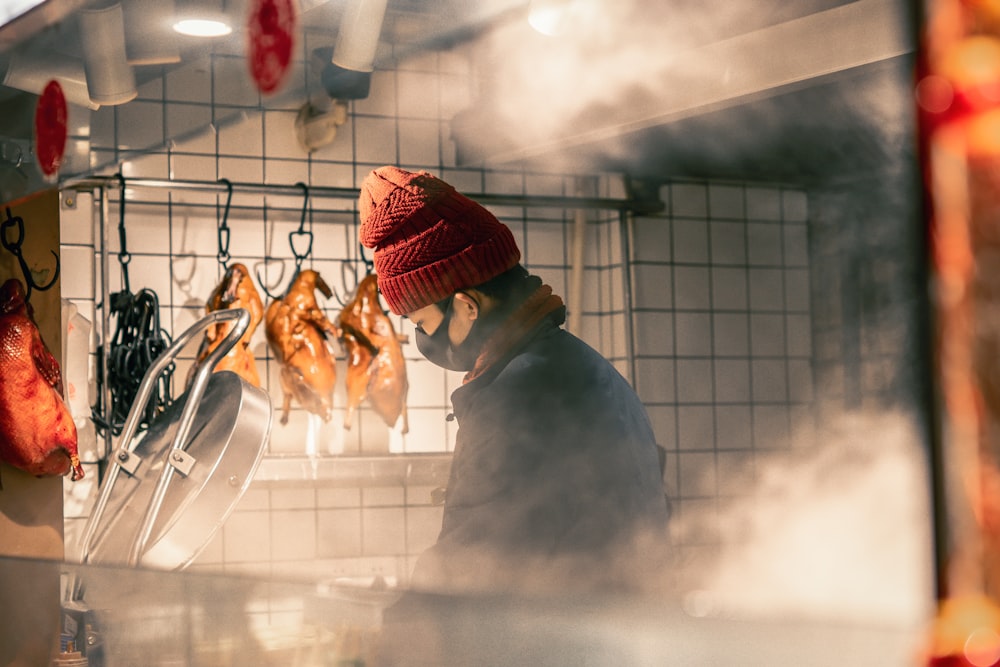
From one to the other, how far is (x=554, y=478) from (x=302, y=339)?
1.23 m

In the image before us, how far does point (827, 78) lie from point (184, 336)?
2.64 feet

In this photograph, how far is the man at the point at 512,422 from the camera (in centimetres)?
47

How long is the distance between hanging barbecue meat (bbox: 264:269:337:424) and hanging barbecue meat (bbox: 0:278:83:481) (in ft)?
1.00

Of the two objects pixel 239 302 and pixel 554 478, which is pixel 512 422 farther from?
pixel 239 302

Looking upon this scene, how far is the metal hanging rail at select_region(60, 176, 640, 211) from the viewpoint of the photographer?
49 cm

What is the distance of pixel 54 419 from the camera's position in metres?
1.36

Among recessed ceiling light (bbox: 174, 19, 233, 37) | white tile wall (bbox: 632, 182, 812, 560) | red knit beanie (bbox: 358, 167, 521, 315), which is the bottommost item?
white tile wall (bbox: 632, 182, 812, 560)

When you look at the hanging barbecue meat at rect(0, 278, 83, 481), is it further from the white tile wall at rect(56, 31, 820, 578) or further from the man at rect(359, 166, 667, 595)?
the man at rect(359, 166, 667, 595)

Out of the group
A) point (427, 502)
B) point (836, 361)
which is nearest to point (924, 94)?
point (836, 361)

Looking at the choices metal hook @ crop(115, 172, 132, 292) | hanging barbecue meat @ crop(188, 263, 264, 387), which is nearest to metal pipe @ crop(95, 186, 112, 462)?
metal hook @ crop(115, 172, 132, 292)

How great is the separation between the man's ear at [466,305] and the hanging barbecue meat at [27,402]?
2.99 ft

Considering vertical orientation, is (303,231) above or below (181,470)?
above

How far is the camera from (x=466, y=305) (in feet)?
1.82

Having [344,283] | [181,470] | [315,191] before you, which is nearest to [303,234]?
[344,283]
